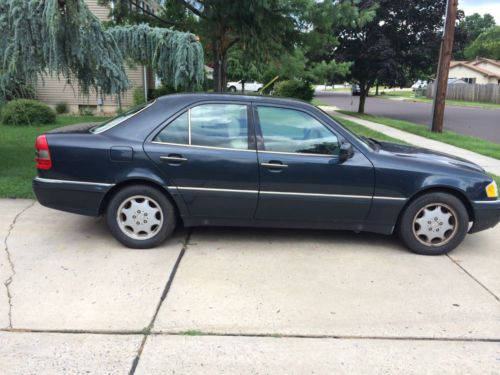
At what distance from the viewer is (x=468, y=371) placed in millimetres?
2840

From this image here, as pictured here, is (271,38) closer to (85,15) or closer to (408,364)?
(85,15)

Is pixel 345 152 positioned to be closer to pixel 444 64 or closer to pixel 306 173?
pixel 306 173

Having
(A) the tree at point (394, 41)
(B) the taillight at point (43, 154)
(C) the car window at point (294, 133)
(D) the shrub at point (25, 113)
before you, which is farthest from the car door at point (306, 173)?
(A) the tree at point (394, 41)

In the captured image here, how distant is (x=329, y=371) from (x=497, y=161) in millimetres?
8991

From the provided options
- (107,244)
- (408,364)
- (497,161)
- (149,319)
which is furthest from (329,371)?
(497,161)

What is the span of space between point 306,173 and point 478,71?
218 feet

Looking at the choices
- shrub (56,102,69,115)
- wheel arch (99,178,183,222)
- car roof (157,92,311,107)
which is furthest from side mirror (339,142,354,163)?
shrub (56,102,69,115)

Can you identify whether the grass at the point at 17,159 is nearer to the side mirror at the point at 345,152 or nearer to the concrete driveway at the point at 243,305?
the concrete driveway at the point at 243,305

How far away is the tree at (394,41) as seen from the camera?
22.1 meters

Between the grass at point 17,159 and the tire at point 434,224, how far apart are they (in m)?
4.84

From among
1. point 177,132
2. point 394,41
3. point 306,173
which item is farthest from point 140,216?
point 394,41

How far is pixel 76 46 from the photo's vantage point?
592 cm

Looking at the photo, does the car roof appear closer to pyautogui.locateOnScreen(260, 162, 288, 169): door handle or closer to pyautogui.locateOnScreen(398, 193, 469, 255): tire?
pyautogui.locateOnScreen(260, 162, 288, 169): door handle

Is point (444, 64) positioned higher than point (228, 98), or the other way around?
point (444, 64)
